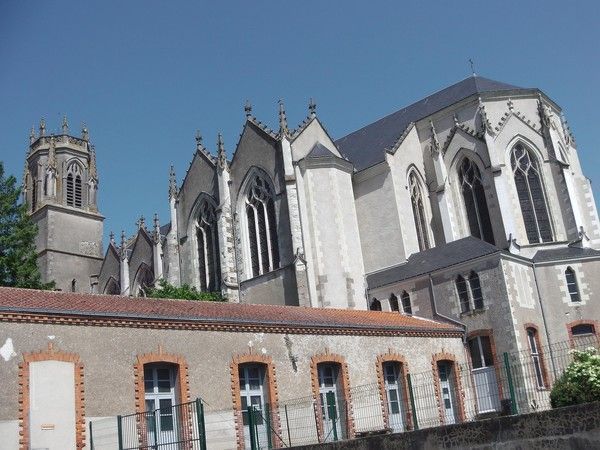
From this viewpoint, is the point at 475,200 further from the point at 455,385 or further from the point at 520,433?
the point at 520,433

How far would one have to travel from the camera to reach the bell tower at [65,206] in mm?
45125

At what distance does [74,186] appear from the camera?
48.1m

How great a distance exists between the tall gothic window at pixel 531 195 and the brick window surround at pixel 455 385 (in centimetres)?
1039

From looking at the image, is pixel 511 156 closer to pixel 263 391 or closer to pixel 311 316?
pixel 311 316

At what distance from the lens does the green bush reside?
52.5 feet

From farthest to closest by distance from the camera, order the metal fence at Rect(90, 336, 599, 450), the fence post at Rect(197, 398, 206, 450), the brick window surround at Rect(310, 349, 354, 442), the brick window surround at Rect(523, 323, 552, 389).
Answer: the brick window surround at Rect(523, 323, 552, 389) → the brick window surround at Rect(310, 349, 354, 442) → the metal fence at Rect(90, 336, 599, 450) → the fence post at Rect(197, 398, 206, 450)

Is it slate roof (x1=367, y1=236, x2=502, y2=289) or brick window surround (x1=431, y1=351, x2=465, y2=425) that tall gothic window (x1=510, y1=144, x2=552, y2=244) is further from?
brick window surround (x1=431, y1=351, x2=465, y2=425)

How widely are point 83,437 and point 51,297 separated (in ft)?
12.3

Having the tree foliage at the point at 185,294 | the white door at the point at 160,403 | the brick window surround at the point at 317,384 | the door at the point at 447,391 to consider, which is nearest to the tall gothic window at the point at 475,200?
the door at the point at 447,391

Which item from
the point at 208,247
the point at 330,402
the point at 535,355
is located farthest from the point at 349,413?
the point at 208,247

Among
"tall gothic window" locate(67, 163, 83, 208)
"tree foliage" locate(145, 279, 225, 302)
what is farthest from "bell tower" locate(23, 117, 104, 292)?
"tree foliage" locate(145, 279, 225, 302)

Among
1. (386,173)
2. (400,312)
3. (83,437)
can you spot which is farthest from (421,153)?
(83,437)

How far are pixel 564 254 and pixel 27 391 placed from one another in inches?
860

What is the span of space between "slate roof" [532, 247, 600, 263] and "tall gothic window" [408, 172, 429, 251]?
19.3 ft
